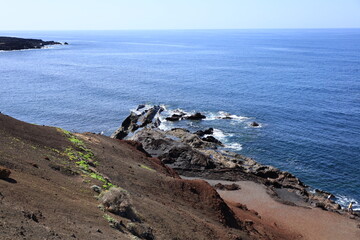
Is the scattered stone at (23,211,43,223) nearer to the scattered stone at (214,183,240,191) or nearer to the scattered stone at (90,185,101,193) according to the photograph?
the scattered stone at (90,185,101,193)

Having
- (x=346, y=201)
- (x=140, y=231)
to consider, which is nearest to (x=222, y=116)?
(x=346, y=201)

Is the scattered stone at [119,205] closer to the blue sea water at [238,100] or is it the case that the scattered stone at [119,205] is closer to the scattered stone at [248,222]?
the scattered stone at [248,222]

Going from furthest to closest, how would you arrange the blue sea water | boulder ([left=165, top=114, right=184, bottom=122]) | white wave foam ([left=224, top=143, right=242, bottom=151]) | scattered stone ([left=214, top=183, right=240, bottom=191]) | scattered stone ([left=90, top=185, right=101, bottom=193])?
boulder ([left=165, top=114, right=184, bottom=122]) < white wave foam ([left=224, top=143, right=242, bottom=151]) < the blue sea water < scattered stone ([left=214, top=183, right=240, bottom=191]) < scattered stone ([left=90, top=185, right=101, bottom=193])

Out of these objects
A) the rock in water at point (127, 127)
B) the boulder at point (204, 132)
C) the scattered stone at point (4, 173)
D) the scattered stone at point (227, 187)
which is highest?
the scattered stone at point (4, 173)

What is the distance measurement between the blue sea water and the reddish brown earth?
21.4 meters

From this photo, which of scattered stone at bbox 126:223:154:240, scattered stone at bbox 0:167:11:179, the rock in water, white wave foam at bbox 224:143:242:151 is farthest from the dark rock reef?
scattered stone at bbox 0:167:11:179

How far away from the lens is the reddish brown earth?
→ 21.5m

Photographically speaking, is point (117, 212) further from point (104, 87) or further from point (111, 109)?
point (104, 87)

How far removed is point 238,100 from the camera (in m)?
108

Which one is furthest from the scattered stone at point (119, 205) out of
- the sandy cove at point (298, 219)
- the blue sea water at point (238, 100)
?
the blue sea water at point (238, 100)

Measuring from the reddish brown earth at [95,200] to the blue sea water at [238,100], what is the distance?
70.1ft

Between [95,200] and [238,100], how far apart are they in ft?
280

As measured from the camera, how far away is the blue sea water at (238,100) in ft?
223

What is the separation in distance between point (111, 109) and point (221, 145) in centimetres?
4039
